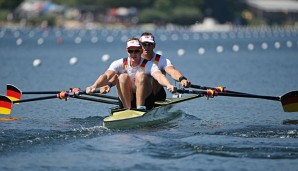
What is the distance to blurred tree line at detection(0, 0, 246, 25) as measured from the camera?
119 m

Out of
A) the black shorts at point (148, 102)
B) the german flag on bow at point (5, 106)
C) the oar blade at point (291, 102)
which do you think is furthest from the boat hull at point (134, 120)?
the german flag on bow at point (5, 106)

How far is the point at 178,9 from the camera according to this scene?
120000 mm

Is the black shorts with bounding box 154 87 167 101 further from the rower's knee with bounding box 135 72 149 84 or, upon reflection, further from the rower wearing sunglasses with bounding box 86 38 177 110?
the rower's knee with bounding box 135 72 149 84

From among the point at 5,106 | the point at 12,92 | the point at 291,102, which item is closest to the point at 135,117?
the point at 5,106

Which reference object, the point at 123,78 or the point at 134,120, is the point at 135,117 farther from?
the point at 123,78

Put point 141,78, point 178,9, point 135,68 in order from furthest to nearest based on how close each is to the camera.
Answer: point 178,9 → point 135,68 → point 141,78

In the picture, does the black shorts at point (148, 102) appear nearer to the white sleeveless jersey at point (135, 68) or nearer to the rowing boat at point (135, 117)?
the rowing boat at point (135, 117)

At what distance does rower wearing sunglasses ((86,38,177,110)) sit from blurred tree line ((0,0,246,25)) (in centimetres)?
10112

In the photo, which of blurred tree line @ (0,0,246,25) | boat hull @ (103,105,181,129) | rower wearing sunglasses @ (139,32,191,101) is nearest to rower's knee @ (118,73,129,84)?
Result: boat hull @ (103,105,181,129)

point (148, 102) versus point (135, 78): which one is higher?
point (135, 78)

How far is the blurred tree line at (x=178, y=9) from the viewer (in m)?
119

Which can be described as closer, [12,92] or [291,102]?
[291,102]

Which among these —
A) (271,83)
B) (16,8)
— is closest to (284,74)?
(271,83)

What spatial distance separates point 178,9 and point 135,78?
106m
